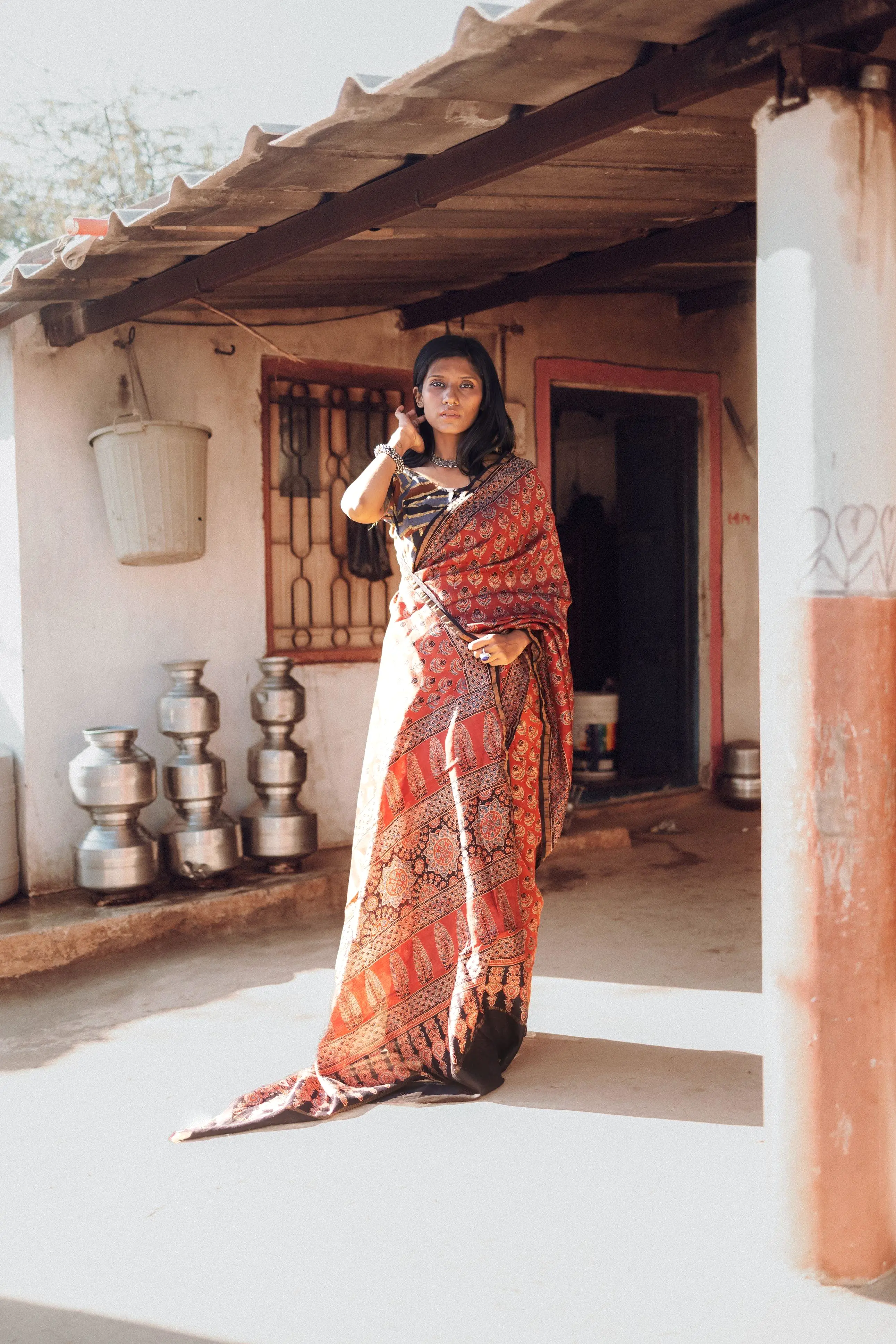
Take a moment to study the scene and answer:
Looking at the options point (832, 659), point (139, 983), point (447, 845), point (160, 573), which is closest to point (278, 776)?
point (160, 573)

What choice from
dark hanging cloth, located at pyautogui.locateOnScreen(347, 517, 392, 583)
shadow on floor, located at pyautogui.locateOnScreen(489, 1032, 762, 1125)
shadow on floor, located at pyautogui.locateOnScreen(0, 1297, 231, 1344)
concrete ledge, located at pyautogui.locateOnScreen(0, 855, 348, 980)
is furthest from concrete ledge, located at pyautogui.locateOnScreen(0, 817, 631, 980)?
shadow on floor, located at pyautogui.locateOnScreen(0, 1297, 231, 1344)

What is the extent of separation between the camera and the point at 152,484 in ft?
15.6

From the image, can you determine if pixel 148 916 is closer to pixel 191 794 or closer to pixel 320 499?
pixel 191 794

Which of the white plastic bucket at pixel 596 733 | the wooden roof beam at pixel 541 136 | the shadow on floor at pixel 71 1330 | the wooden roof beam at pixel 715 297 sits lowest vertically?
the shadow on floor at pixel 71 1330

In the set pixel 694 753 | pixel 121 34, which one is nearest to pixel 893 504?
pixel 694 753

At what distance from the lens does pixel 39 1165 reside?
2.70m

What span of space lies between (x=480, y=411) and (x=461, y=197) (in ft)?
2.62

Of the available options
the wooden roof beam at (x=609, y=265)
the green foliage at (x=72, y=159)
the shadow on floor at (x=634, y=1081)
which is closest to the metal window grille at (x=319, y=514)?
the wooden roof beam at (x=609, y=265)

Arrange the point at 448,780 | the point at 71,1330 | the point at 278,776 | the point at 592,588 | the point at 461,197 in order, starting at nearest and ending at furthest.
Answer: the point at 71,1330
the point at 448,780
the point at 461,197
the point at 278,776
the point at 592,588

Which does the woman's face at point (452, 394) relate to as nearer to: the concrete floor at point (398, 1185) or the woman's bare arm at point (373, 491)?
the woman's bare arm at point (373, 491)

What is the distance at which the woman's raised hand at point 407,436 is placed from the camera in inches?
126

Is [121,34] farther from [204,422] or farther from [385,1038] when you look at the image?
[385,1038]

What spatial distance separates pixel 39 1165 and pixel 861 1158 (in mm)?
1801

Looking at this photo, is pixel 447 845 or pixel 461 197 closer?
pixel 447 845
